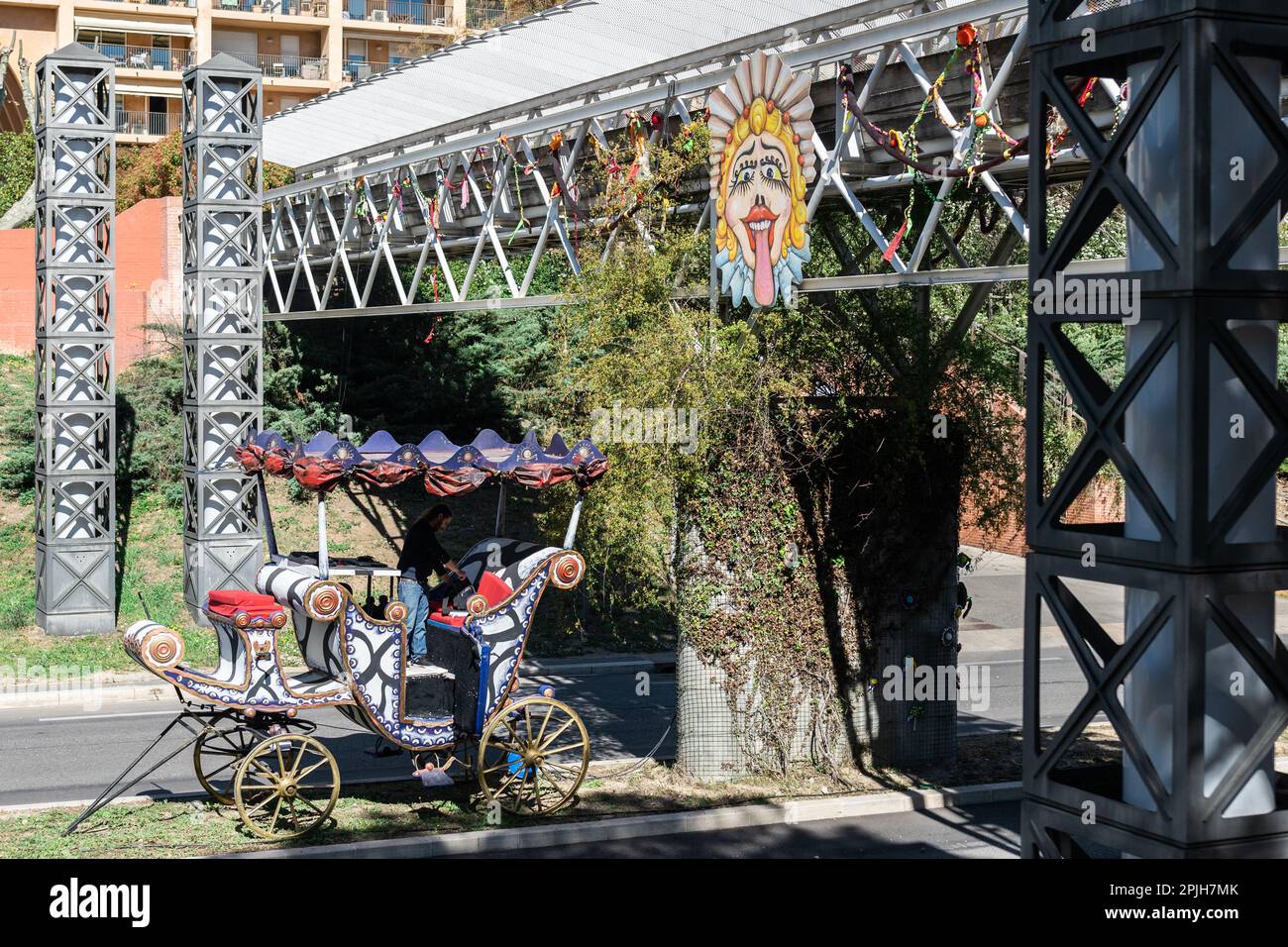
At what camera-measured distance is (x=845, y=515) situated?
46.1ft

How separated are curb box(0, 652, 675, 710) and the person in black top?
5.01 m

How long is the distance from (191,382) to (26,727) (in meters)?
7.71

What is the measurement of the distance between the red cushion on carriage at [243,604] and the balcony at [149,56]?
53388mm

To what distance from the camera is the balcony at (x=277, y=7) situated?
6166 centimetres

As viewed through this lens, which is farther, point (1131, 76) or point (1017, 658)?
point (1017, 658)

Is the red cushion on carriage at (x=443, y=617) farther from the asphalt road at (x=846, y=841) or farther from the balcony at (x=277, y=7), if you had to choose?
the balcony at (x=277, y=7)

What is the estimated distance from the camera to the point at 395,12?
66312 mm

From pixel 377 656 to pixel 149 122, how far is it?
55.9m

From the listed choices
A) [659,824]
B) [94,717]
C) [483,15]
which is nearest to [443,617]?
[659,824]

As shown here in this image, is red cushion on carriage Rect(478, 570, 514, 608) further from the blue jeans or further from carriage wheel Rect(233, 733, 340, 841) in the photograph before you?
carriage wheel Rect(233, 733, 340, 841)

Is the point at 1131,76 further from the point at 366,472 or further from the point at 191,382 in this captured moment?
the point at 191,382

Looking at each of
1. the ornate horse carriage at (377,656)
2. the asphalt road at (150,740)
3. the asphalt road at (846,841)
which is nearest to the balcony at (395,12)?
the asphalt road at (150,740)
